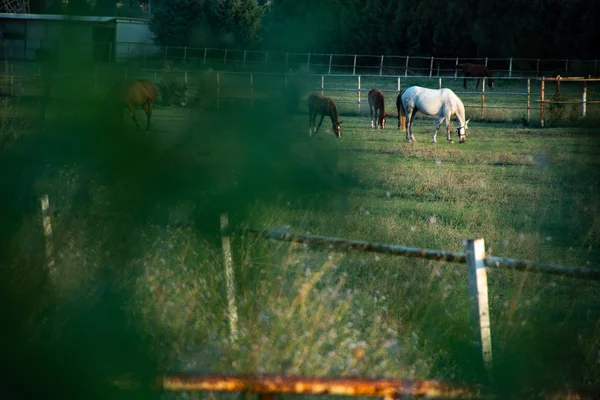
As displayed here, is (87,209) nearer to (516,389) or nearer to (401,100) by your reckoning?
(516,389)

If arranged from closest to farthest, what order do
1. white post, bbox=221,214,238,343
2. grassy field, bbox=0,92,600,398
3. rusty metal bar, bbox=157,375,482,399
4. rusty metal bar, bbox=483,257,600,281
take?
grassy field, bbox=0,92,600,398 < rusty metal bar, bbox=157,375,482,399 < white post, bbox=221,214,238,343 < rusty metal bar, bbox=483,257,600,281

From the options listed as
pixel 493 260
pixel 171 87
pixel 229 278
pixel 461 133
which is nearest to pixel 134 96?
pixel 171 87

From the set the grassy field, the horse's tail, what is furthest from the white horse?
the grassy field

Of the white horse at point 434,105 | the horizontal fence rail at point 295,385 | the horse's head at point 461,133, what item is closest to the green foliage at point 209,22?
the horizontal fence rail at point 295,385

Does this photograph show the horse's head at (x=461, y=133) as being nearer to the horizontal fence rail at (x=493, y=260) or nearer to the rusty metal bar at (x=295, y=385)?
the horizontal fence rail at (x=493, y=260)

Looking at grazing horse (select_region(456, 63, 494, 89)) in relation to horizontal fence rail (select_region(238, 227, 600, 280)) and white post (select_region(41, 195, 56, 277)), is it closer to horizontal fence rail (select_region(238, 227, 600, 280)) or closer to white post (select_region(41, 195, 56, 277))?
horizontal fence rail (select_region(238, 227, 600, 280))

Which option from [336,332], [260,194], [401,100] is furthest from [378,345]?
[401,100]
